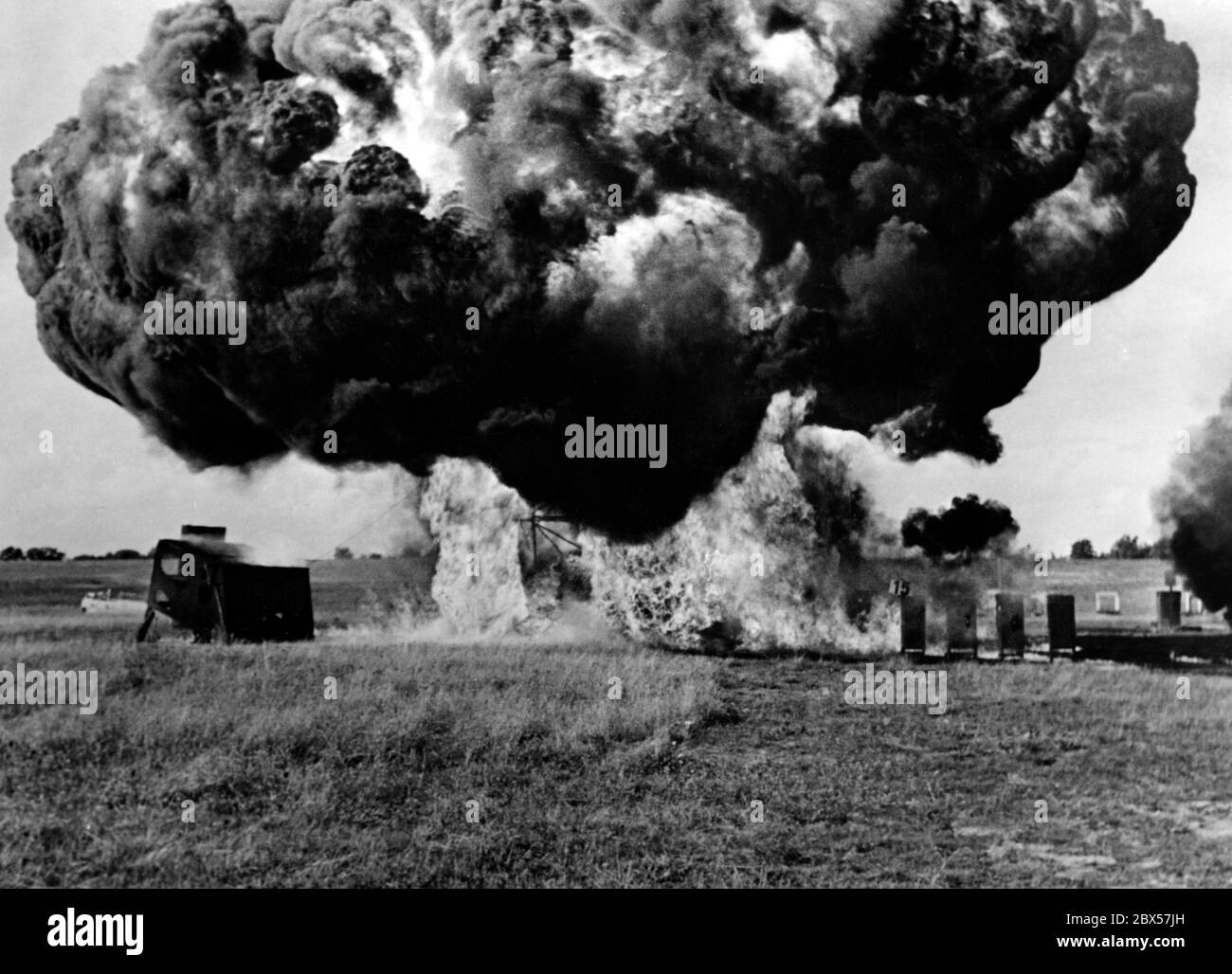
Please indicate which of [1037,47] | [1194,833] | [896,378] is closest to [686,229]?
[896,378]

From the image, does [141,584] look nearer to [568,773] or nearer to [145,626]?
[145,626]

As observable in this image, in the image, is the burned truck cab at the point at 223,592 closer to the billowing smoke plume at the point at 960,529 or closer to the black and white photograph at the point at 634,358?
the black and white photograph at the point at 634,358

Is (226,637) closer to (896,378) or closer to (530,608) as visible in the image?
(530,608)

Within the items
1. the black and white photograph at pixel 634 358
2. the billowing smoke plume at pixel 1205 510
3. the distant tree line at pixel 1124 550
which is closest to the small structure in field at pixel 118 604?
the black and white photograph at pixel 634 358

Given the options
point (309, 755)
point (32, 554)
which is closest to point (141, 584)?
point (32, 554)
